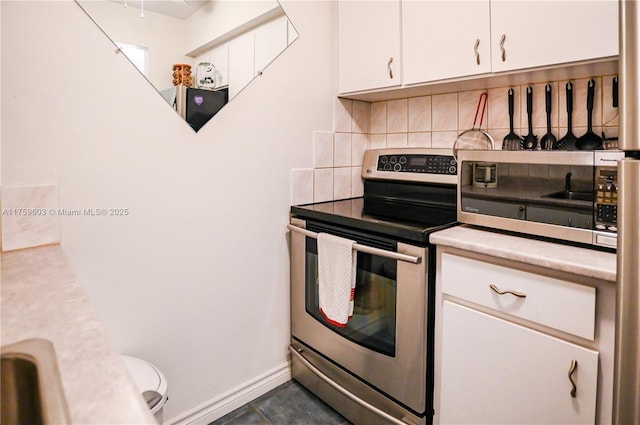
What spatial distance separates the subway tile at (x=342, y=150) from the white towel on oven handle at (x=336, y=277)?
58cm

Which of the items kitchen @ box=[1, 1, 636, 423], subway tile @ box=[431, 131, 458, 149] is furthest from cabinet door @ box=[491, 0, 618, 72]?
subway tile @ box=[431, 131, 458, 149]

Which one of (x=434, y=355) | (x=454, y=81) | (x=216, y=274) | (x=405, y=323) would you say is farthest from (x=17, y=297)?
(x=454, y=81)

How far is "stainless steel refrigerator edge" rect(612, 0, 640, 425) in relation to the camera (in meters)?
0.56

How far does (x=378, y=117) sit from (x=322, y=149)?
44cm

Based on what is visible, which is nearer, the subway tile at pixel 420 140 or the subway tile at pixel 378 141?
the subway tile at pixel 420 140

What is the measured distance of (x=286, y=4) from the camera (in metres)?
1.84

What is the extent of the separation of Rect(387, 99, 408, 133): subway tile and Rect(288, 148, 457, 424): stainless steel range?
0.15 m

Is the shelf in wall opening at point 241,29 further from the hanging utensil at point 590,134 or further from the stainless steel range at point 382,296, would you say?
the hanging utensil at point 590,134

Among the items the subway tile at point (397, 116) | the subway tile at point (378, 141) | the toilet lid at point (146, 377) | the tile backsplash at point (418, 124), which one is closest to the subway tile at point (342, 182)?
the tile backsplash at point (418, 124)

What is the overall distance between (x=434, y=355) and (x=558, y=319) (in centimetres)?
47

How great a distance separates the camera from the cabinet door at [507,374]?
3.63 ft

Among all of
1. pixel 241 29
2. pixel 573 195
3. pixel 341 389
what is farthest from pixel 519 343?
pixel 241 29

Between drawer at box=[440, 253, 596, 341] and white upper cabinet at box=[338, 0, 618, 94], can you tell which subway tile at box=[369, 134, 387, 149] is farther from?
drawer at box=[440, 253, 596, 341]

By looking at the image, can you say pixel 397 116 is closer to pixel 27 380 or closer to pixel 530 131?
pixel 530 131
